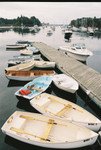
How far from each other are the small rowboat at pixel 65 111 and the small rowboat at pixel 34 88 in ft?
5.05

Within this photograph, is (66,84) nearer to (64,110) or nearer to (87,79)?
(87,79)

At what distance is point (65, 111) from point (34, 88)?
6.12m

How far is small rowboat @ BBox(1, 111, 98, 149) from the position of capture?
923 centimetres

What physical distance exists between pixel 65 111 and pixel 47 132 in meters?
3.24

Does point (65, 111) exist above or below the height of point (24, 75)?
below

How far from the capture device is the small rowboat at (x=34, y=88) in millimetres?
15578

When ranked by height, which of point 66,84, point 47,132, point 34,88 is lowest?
point 47,132

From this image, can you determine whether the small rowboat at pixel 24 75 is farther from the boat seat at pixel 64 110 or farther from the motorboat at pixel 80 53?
the motorboat at pixel 80 53

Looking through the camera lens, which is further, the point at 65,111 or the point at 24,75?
the point at 24,75

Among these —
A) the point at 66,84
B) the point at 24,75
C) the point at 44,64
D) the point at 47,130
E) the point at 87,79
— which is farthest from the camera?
the point at 44,64

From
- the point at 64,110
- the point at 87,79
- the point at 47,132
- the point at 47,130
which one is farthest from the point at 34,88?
the point at 87,79

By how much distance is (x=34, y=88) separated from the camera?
17.1 metres

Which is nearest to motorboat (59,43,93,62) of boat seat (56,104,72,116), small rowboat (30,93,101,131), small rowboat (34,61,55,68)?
small rowboat (34,61,55,68)

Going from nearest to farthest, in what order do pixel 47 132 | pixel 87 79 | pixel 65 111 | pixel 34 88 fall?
pixel 47 132 < pixel 65 111 < pixel 34 88 < pixel 87 79
